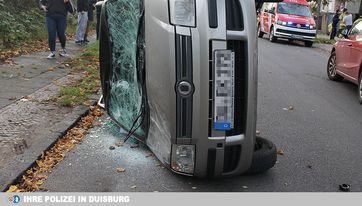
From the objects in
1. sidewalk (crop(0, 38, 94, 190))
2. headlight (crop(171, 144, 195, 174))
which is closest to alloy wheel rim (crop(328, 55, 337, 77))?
sidewalk (crop(0, 38, 94, 190))

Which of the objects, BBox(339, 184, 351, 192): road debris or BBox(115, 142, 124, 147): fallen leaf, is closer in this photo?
BBox(339, 184, 351, 192): road debris

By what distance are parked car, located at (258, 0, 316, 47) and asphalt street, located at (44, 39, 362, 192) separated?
41.5 feet

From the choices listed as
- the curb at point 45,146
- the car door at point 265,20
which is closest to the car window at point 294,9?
the car door at point 265,20

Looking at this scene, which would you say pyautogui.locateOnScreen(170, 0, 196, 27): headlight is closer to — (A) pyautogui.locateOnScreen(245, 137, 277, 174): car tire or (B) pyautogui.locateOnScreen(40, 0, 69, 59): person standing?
(A) pyautogui.locateOnScreen(245, 137, 277, 174): car tire

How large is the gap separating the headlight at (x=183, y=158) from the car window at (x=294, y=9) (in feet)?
60.4

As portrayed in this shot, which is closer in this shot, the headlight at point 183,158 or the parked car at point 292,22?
the headlight at point 183,158

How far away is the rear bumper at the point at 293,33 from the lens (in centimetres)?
2025

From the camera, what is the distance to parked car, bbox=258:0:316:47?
20266mm

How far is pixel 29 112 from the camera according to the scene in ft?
19.7

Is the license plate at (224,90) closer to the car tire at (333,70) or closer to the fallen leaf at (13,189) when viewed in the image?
the fallen leaf at (13,189)

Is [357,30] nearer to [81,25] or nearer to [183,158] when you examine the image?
[183,158]

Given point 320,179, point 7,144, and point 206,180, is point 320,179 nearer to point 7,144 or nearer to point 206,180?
point 206,180

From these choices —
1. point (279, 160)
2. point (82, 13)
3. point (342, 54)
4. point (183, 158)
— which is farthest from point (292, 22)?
point (183, 158)

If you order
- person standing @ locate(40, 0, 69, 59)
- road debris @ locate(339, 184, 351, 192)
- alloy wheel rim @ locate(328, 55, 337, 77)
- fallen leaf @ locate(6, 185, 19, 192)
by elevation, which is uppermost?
person standing @ locate(40, 0, 69, 59)
